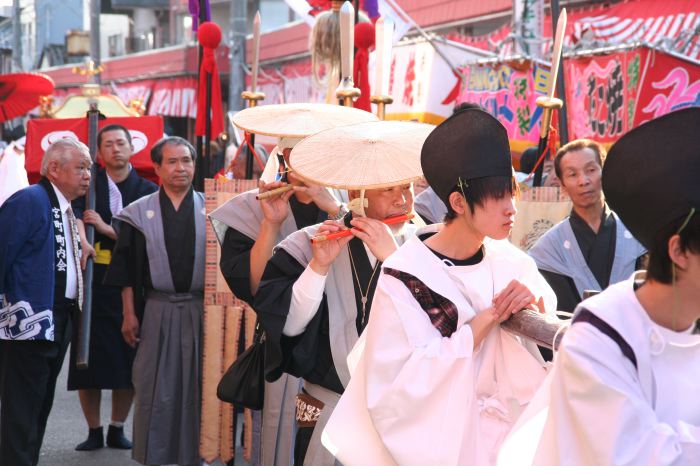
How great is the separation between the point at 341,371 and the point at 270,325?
30cm

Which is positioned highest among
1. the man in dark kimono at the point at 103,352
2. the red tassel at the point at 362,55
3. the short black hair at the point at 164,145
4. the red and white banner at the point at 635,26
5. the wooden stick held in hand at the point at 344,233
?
the red and white banner at the point at 635,26

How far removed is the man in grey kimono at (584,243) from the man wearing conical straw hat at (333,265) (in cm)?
119

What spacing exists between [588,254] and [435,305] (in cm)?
214

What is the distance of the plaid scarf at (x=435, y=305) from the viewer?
2.83 metres

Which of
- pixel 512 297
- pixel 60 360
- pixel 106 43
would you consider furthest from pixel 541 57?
pixel 106 43

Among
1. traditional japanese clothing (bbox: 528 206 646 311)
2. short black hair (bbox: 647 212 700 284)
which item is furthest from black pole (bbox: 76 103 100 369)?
short black hair (bbox: 647 212 700 284)

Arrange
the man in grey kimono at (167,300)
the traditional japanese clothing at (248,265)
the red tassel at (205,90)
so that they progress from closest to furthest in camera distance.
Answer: the traditional japanese clothing at (248,265) → the man in grey kimono at (167,300) → the red tassel at (205,90)

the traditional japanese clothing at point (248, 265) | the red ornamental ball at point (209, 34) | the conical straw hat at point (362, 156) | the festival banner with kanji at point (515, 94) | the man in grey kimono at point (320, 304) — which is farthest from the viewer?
the festival banner with kanji at point (515, 94)

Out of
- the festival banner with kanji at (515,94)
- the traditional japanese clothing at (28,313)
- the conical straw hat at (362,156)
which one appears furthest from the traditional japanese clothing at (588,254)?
the festival banner with kanji at (515,94)

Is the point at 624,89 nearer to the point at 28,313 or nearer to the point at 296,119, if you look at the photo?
the point at 296,119

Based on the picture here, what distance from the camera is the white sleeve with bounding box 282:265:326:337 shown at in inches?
145

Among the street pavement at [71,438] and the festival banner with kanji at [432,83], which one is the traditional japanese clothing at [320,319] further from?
the festival banner with kanji at [432,83]

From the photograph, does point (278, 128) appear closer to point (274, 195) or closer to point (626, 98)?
point (274, 195)

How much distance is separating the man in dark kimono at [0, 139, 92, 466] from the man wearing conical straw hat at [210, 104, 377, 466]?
1298 millimetres
